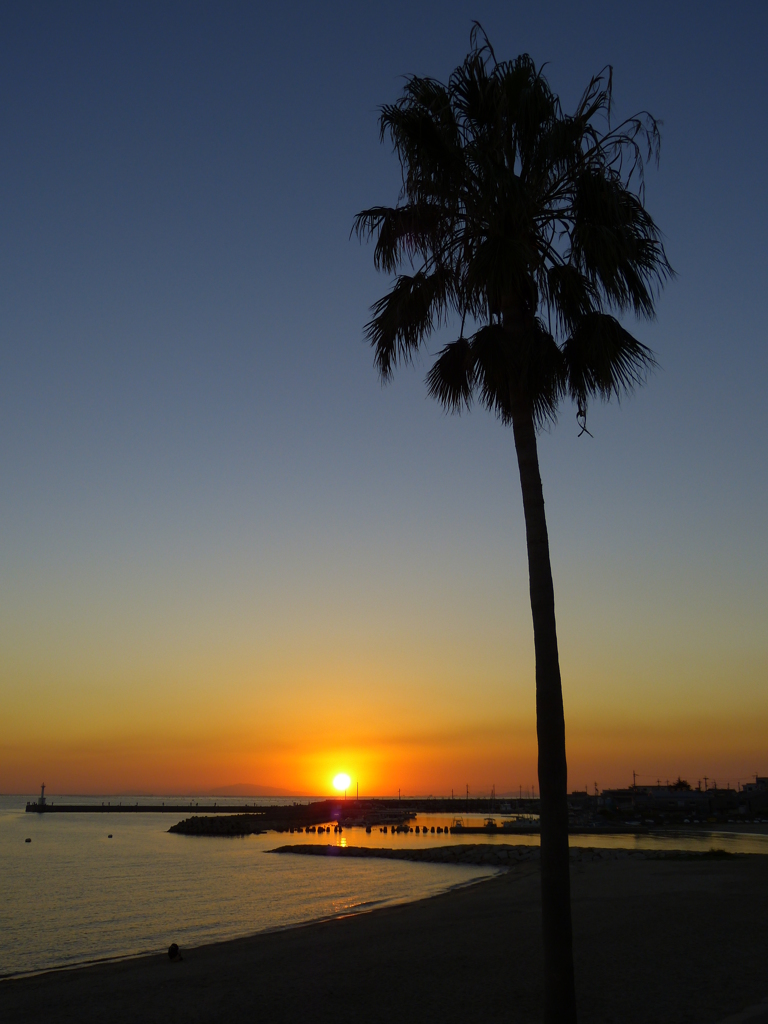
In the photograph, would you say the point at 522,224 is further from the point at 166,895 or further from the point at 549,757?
the point at 166,895

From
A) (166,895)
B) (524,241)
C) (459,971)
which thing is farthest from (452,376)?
(166,895)

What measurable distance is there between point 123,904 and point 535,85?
40216mm

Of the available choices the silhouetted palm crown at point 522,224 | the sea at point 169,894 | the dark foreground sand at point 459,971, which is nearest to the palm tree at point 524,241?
the silhouetted palm crown at point 522,224

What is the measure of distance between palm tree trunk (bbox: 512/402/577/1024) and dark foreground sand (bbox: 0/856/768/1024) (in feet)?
10.8

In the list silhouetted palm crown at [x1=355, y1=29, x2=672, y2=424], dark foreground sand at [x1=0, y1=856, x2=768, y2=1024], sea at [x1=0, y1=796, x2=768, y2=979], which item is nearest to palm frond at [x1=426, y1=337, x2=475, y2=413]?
silhouetted palm crown at [x1=355, y1=29, x2=672, y2=424]

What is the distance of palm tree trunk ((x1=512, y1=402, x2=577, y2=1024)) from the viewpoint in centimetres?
709

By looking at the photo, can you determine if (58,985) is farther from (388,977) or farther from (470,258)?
(470,258)

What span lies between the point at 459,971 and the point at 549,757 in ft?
26.5

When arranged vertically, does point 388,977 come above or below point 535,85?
below

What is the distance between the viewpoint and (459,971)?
13.2 metres

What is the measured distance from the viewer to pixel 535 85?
8711mm

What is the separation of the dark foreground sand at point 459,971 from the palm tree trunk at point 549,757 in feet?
10.8

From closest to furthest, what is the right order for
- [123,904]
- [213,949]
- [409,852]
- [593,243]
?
[593,243] < [213,949] < [123,904] < [409,852]

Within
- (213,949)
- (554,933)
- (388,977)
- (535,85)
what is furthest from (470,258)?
(213,949)
